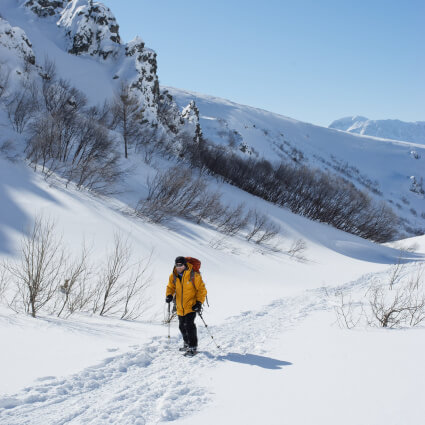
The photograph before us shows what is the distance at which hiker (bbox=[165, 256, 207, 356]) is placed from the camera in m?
5.32

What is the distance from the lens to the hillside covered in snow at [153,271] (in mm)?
3824

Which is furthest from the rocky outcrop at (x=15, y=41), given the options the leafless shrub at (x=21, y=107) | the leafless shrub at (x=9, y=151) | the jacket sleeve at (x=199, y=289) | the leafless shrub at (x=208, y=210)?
the jacket sleeve at (x=199, y=289)

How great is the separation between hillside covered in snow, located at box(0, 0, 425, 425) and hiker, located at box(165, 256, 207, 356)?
28 cm

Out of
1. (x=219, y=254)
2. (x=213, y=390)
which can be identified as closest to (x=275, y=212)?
(x=219, y=254)

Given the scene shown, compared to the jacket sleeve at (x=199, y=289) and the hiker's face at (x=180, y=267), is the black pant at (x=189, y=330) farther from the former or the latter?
the hiker's face at (x=180, y=267)

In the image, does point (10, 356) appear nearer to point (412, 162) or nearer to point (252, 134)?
point (252, 134)

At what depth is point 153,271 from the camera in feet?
39.7

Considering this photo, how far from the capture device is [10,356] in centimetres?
438

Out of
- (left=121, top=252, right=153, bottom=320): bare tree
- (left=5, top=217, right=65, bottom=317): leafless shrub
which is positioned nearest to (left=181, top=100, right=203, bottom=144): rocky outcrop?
(left=121, top=252, right=153, bottom=320): bare tree

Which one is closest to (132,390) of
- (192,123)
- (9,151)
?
(9,151)

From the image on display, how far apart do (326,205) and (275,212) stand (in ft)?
48.7

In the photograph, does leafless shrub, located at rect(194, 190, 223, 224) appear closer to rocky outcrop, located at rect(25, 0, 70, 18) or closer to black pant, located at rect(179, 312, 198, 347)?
black pant, located at rect(179, 312, 198, 347)

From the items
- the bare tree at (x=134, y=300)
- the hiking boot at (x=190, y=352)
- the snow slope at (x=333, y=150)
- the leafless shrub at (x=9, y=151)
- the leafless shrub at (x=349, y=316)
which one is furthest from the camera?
the snow slope at (x=333, y=150)

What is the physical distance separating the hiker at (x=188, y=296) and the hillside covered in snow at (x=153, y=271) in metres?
0.28
